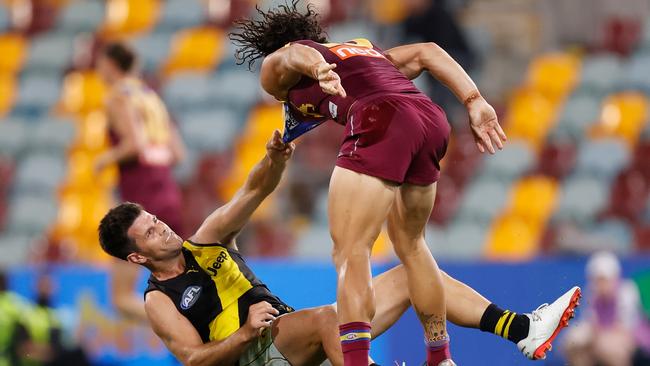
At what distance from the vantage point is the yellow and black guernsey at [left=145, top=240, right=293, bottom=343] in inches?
238

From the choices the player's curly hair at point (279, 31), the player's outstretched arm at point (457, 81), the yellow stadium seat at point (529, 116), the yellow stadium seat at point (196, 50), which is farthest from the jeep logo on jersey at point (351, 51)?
the yellow stadium seat at point (196, 50)

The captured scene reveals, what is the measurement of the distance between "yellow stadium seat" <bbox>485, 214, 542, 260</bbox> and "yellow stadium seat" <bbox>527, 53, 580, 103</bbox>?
169cm

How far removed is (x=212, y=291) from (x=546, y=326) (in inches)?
62.7

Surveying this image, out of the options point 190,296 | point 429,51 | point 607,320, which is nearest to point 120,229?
point 190,296

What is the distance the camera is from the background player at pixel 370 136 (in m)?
5.22

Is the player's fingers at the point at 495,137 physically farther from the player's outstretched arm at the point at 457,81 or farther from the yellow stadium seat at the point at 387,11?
the yellow stadium seat at the point at 387,11

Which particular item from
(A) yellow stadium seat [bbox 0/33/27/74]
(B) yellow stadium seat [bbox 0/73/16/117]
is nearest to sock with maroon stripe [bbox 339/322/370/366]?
(B) yellow stadium seat [bbox 0/73/16/117]

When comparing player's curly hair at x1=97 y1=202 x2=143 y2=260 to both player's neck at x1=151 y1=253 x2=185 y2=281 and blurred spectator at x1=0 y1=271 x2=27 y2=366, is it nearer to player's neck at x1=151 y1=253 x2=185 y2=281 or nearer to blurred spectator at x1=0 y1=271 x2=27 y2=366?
player's neck at x1=151 y1=253 x2=185 y2=281

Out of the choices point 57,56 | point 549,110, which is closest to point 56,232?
point 57,56

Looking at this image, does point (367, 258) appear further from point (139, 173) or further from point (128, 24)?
point (128, 24)

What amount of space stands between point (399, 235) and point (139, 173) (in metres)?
3.72

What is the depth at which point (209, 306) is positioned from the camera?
6.09m

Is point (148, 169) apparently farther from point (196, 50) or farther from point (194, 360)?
point (196, 50)

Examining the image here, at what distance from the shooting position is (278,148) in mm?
6148
